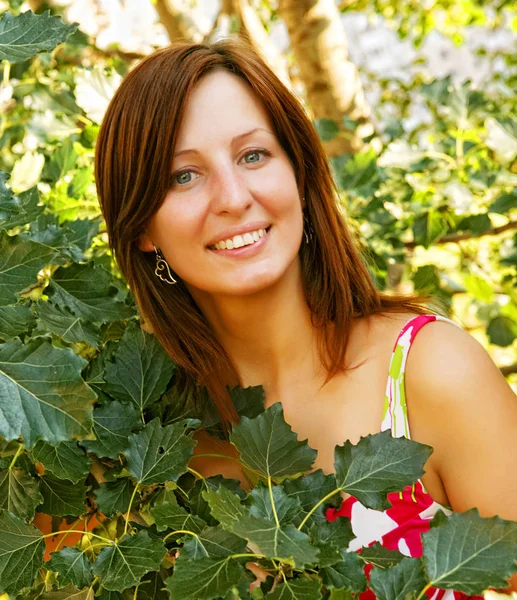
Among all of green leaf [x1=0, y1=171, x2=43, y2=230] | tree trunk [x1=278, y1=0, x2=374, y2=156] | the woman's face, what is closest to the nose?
the woman's face

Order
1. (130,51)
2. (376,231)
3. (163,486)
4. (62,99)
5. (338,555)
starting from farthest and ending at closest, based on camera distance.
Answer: (130,51)
(376,231)
(62,99)
(163,486)
(338,555)

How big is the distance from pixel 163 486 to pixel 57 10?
1775 mm

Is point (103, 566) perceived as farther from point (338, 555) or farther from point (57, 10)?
point (57, 10)

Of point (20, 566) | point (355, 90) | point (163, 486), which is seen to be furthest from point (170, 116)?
point (355, 90)

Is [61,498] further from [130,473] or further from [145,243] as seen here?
[145,243]

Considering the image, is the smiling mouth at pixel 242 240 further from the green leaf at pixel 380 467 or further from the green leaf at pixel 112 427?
the green leaf at pixel 380 467

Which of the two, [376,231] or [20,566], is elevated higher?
[20,566]

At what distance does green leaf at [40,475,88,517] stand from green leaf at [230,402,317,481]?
259 mm

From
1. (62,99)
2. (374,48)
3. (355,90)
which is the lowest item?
(374,48)

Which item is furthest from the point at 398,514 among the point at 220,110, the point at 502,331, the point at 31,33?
the point at 502,331

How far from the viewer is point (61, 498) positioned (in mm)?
1114

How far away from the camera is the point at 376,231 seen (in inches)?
87.0

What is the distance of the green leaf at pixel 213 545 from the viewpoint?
34.6 inches

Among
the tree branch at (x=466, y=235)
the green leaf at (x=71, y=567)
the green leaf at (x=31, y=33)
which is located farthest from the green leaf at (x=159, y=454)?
the tree branch at (x=466, y=235)
